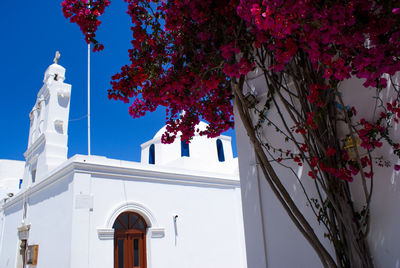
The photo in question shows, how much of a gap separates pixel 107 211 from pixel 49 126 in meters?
4.40

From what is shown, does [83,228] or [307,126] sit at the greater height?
[307,126]

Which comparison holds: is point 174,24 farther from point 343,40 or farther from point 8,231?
point 8,231

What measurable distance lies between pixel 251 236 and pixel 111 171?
6.19 metres

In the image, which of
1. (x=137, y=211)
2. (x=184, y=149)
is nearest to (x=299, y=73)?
(x=137, y=211)

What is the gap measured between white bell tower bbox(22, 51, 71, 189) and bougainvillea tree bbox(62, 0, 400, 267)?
810 centimetres

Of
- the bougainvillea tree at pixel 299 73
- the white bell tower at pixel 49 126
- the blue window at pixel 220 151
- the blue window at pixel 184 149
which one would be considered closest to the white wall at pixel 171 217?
the white bell tower at pixel 49 126

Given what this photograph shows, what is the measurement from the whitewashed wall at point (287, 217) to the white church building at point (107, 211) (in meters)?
5.58

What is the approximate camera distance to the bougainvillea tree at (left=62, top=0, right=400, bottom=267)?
2205mm

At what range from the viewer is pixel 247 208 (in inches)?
142

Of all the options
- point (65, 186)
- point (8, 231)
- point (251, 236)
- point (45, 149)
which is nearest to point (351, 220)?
point (251, 236)

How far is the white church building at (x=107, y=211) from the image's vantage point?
321 inches

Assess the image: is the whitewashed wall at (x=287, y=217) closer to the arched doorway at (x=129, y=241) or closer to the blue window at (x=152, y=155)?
the arched doorway at (x=129, y=241)

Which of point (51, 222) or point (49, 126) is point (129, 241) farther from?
point (49, 126)

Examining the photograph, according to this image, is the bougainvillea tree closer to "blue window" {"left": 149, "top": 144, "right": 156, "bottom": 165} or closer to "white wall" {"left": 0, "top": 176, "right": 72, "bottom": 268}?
"white wall" {"left": 0, "top": 176, "right": 72, "bottom": 268}
